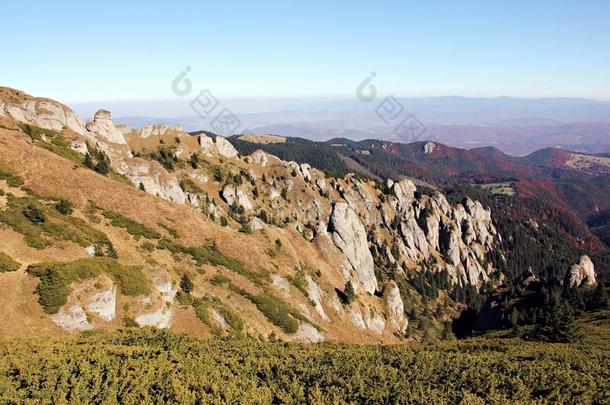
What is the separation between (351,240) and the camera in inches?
5974

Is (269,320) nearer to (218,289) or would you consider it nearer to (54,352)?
(218,289)

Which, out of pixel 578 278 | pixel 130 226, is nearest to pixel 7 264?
pixel 130 226

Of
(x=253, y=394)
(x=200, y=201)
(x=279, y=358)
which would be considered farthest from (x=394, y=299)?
(x=253, y=394)

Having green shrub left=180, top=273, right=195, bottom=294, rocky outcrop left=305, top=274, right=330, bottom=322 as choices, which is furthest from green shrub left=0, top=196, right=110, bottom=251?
rocky outcrop left=305, top=274, right=330, bottom=322

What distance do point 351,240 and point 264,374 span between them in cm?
12367

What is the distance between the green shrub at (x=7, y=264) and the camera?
3847 centimetres

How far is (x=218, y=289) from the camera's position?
58906 mm

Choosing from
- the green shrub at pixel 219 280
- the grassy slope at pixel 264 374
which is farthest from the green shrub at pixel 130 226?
the grassy slope at pixel 264 374

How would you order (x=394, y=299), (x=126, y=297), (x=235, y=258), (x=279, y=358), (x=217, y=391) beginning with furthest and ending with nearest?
(x=394, y=299), (x=235, y=258), (x=126, y=297), (x=279, y=358), (x=217, y=391)

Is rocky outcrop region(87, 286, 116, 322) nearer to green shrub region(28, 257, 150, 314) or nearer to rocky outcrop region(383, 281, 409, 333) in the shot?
green shrub region(28, 257, 150, 314)

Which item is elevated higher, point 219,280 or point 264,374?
point 264,374

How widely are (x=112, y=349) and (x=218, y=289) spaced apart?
29.6 metres

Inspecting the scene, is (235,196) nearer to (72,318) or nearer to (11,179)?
(11,179)

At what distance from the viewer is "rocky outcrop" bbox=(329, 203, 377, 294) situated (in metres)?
145
